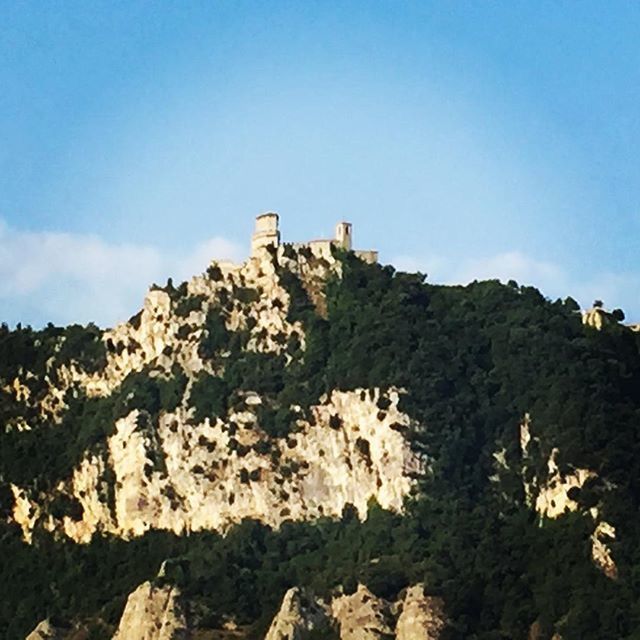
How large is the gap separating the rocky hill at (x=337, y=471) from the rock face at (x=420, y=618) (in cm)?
12

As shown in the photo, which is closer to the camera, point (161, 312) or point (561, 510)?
point (561, 510)

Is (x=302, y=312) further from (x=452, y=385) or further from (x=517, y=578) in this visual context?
(x=517, y=578)

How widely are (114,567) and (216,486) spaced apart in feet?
26.6

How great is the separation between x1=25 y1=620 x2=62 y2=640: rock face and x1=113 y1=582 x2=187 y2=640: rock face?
222 inches

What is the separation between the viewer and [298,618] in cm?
17638

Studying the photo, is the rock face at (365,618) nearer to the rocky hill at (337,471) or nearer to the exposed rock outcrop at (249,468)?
the rocky hill at (337,471)

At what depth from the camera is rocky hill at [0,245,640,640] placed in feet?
579

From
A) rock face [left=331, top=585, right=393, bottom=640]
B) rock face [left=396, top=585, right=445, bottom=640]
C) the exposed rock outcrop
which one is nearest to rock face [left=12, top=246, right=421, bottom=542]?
the exposed rock outcrop

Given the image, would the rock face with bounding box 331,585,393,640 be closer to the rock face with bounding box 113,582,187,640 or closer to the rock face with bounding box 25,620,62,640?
the rock face with bounding box 113,582,187,640

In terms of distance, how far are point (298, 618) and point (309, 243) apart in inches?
1052

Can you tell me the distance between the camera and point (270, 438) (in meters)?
188

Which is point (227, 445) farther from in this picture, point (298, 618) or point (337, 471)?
point (298, 618)

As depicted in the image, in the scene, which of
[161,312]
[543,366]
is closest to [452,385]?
[543,366]

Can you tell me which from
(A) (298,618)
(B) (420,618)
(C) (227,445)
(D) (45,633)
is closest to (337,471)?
(C) (227,445)
